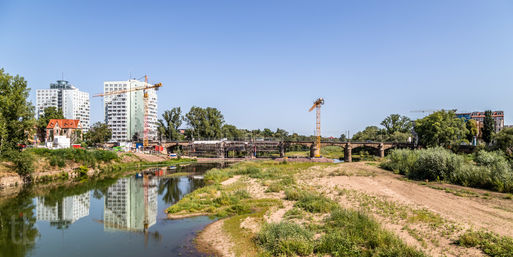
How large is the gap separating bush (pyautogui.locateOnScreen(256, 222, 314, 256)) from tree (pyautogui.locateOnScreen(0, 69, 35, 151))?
Result: 46572 mm

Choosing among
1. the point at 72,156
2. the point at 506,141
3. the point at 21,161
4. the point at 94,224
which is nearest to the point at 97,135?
the point at 72,156

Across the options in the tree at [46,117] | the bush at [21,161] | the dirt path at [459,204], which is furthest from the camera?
the tree at [46,117]

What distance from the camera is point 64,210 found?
96.4 ft

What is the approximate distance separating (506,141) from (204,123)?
98.6 m

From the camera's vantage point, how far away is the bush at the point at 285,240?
15383 mm

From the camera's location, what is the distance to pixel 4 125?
42062 mm

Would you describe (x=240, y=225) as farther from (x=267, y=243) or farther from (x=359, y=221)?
(x=359, y=221)

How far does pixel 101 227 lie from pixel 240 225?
12263mm

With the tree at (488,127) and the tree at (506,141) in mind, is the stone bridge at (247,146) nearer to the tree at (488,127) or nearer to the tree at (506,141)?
the tree at (488,127)

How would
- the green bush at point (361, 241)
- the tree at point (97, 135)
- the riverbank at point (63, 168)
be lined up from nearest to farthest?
the green bush at point (361, 241) < the riverbank at point (63, 168) < the tree at point (97, 135)

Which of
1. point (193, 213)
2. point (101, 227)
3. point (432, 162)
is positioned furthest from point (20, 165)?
point (432, 162)

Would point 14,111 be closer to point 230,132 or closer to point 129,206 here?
point 129,206

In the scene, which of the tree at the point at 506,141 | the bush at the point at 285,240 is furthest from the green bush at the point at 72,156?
the tree at the point at 506,141

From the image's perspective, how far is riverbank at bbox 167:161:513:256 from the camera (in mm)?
15266
